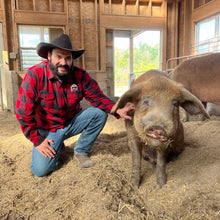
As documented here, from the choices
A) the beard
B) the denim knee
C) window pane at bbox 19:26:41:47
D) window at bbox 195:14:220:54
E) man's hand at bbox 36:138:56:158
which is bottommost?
man's hand at bbox 36:138:56:158

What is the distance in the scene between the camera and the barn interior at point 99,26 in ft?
23.6

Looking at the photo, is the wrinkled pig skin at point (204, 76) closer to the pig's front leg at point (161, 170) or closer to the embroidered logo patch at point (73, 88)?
the pig's front leg at point (161, 170)

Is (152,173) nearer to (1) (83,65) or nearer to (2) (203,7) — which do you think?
(1) (83,65)

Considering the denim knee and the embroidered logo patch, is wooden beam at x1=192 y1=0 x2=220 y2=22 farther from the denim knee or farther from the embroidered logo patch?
the embroidered logo patch

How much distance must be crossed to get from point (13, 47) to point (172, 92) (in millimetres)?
7358

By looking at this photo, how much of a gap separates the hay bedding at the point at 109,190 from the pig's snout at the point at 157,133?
65 centimetres

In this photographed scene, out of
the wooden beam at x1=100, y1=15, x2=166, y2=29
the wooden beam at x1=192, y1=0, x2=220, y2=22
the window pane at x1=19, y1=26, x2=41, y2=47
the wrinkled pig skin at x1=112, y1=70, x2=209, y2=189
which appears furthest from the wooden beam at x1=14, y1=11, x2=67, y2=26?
the wrinkled pig skin at x1=112, y1=70, x2=209, y2=189

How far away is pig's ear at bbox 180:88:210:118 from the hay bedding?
765 millimetres

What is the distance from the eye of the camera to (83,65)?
26.6 feet

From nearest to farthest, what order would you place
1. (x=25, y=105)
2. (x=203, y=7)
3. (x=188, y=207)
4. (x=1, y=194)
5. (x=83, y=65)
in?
(x=188, y=207) < (x=1, y=194) < (x=25, y=105) < (x=203, y=7) < (x=83, y=65)

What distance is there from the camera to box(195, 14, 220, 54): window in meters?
7.12

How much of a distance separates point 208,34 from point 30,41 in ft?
26.7

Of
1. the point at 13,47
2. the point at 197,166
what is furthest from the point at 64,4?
the point at 197,166

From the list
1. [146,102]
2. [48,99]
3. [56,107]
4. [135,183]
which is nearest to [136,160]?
[135,183]
